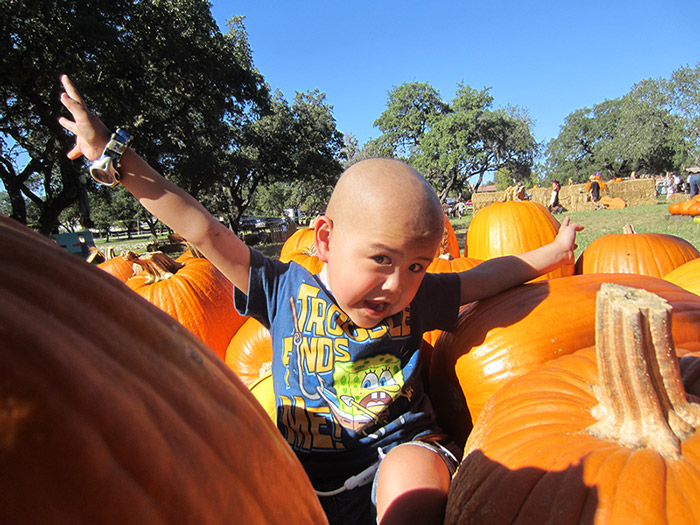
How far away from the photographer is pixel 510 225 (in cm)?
364

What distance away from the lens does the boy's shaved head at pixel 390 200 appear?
1.32m

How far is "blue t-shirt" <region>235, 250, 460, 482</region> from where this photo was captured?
151 centimetres

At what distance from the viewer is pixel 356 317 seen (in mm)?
1541

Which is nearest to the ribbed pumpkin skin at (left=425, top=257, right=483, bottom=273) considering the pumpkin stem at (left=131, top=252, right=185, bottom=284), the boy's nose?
the boy's nose

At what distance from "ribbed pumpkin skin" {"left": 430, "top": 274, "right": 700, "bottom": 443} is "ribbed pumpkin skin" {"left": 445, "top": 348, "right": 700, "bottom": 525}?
0.85ft

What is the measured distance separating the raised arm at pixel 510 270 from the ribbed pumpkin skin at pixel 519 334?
5 centimetres

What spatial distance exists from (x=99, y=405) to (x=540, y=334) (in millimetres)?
1547

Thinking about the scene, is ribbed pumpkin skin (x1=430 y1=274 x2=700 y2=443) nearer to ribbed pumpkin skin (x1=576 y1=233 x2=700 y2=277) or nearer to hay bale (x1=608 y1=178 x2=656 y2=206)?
ribbed pumpkin skin (x1=576 y1=233 x2=700 y2=277)

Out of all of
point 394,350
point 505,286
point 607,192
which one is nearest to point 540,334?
point 505,286

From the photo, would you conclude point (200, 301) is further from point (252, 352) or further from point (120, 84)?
point (120, 84)

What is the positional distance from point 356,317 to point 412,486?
580 millimetres

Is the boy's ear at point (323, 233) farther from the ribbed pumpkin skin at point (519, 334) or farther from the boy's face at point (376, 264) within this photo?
the ribbed pumpkin skin at point (519, 334)

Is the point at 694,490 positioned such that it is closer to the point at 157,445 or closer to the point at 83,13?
the point at 157,445

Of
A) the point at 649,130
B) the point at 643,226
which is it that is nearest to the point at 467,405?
the point at 643,226
